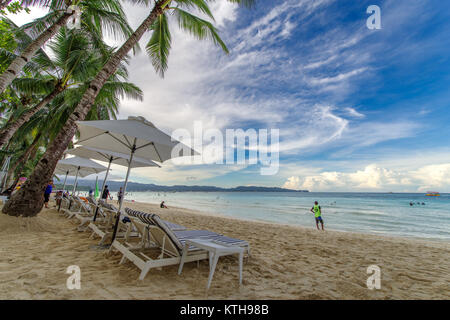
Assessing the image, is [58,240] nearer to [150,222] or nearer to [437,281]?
[150,222]

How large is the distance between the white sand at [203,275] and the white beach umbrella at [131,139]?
111 cm

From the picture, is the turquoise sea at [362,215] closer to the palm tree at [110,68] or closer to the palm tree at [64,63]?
the palm tree at [110,68]

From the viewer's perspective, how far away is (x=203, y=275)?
9.02 ft

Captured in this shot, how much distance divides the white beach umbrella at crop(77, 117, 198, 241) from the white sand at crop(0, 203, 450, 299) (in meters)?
1.11

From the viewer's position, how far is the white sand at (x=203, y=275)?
2.16 metres

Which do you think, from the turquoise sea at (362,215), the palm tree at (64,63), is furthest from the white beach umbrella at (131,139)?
the turquoise sea at (362,215)

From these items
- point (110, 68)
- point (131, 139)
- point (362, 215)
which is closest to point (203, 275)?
point (131, 139)

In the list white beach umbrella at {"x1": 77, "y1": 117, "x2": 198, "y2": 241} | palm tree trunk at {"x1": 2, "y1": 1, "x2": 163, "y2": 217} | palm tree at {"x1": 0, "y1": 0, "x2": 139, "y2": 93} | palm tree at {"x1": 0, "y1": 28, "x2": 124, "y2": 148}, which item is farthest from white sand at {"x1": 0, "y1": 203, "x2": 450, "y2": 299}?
palm tree at {"x1": 0, "y1": 28, "x2": 124, "y2": 148}

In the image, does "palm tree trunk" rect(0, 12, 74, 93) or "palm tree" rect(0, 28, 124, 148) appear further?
"palm tree" rect(0, 28, 124, 148)

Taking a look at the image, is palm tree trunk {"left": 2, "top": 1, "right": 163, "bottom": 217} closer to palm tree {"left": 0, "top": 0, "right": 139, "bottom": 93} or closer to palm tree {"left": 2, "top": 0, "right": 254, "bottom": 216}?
palm tree {"left": 2, "top": 0, "right": 254, "bottom": 216}

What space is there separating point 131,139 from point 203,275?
3.14m

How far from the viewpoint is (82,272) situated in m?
2.57

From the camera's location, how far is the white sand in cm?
216
